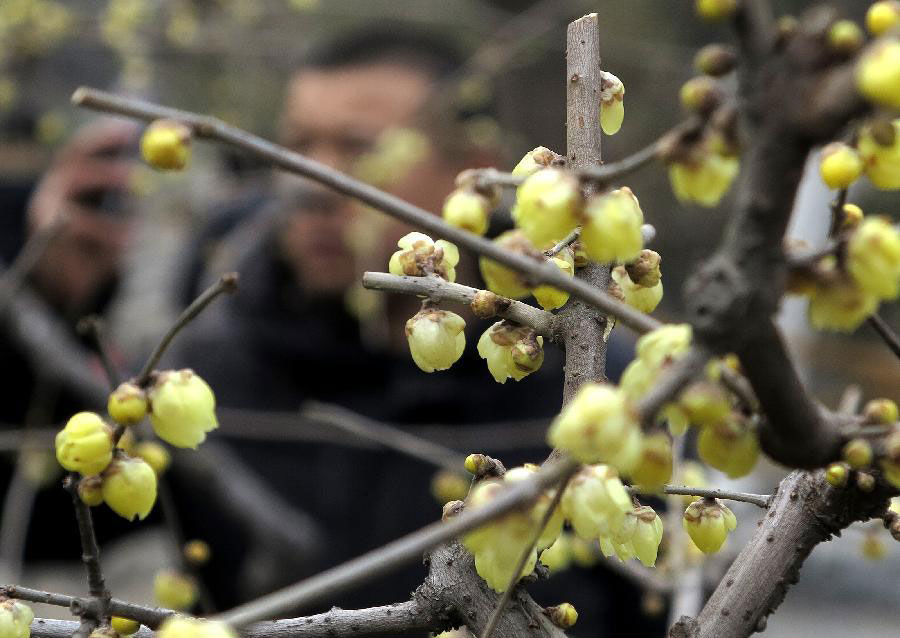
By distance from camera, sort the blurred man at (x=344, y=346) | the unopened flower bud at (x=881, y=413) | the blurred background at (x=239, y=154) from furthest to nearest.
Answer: the blurred background at (x=239, y=154), the blurred man at (x=344, y=346), the unopened flower bud at (x=881, y=413)

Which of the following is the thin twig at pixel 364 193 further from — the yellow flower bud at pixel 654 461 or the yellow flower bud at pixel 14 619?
the yellow flower bud at pixel 14 619

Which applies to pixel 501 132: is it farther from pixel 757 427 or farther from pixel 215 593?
pixel 757 427

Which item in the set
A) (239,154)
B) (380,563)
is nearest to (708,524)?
(380,563)

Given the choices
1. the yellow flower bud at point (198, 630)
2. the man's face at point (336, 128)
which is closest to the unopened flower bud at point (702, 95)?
the yellow flower bud at point (198, 630)

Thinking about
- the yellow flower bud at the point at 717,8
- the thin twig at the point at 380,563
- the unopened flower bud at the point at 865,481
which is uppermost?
the yellow flower bud at the point at 717,8

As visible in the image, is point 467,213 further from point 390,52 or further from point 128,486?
point 390,52

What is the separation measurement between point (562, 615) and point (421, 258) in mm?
195

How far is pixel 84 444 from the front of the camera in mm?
443

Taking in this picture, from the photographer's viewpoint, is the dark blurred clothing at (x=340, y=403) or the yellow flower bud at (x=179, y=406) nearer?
the yellow flower bud at (x=179, y=406)

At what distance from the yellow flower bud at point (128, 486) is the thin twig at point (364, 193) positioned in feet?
0.61

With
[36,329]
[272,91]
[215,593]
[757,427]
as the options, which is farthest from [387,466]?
[272,91]

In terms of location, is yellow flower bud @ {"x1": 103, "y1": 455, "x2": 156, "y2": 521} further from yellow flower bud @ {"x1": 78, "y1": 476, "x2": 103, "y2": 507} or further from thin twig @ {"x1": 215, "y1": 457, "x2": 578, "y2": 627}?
thin twig @ {"x1": 215, "y1": 457, "x2": 578, "y2": 627}

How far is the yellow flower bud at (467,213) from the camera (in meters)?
0.37

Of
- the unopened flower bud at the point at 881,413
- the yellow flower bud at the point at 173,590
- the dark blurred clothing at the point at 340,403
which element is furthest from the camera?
the dark blurred clothing at the point at 340,403
